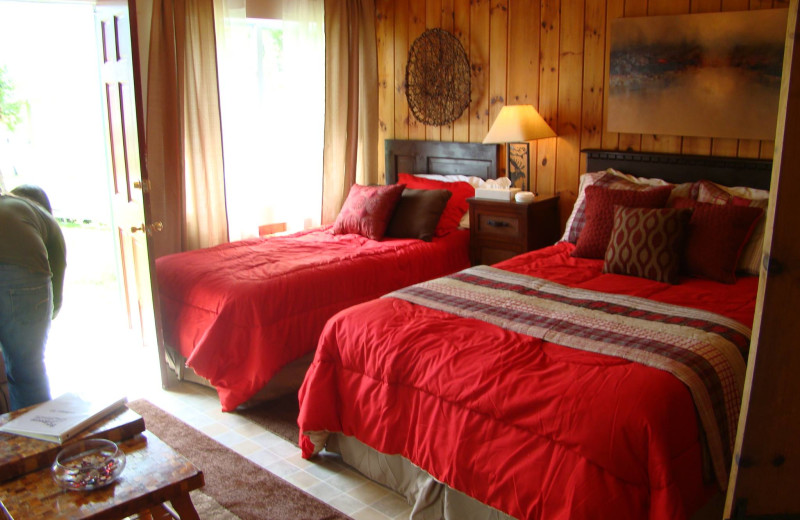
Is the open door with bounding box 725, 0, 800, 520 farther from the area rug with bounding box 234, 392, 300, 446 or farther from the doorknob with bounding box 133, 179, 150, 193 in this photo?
the doorknob with bounding box 133, 179, 150, 193

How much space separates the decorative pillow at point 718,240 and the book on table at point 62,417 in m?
2.44

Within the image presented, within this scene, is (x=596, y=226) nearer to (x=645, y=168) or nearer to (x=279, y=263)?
(x=645, y=168)

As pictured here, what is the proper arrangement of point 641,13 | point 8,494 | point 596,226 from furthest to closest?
point 641,13
point 596,226
point 8,494

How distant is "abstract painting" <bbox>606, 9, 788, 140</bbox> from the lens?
329cm

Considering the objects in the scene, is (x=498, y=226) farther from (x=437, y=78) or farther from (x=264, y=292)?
(x=264, y=292)

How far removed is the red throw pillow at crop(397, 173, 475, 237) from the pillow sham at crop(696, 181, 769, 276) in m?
1.53

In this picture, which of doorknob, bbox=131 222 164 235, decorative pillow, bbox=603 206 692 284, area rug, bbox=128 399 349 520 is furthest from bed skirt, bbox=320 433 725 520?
doorknob, bbox=131 222 164 235

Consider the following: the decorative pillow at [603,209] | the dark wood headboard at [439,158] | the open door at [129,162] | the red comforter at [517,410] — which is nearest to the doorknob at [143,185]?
the open door at [129,162]

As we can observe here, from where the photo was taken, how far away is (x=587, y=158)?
13.3ft

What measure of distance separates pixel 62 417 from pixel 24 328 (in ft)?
2.17

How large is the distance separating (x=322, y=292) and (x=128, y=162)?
4.27 feet

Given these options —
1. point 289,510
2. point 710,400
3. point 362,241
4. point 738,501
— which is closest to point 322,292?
point 362,241

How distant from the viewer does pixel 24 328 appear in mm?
2693

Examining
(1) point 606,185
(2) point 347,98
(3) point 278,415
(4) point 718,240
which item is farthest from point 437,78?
(3) point 278,415
